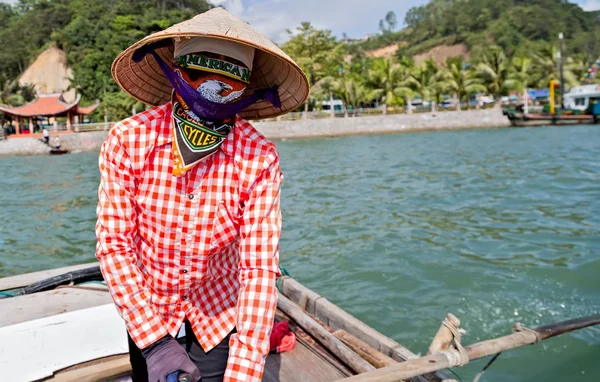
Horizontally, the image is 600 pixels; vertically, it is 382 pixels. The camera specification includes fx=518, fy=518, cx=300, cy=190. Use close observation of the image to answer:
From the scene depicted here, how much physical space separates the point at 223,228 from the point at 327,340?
1504 mm

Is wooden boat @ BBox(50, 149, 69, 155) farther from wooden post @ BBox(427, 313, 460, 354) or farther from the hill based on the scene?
wooden post @ BBox(427, 313, 460, 354)

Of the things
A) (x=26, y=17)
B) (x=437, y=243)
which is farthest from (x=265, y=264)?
(x=26, y=17)

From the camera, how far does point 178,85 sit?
1610 millimetres

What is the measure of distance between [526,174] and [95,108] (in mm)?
34303

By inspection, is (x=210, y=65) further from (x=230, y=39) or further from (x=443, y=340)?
(x=443, y=340)

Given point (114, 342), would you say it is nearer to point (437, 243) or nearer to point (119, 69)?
point (119, 69)

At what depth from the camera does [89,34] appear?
56.4m

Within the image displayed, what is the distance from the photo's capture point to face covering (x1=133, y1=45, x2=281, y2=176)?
1.58 meters

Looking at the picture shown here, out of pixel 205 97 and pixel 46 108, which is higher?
pixel 46 108

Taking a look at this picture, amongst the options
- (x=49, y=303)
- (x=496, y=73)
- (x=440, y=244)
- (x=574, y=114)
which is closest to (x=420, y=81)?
(x=496, y=73)

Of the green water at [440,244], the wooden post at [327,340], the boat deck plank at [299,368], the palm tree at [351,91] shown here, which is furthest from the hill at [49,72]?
the boat deck plank at [299,368]

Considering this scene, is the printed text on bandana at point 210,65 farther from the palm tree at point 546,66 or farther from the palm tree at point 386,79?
the palm tree at point 546,66

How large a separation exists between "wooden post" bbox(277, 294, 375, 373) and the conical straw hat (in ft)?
4.50

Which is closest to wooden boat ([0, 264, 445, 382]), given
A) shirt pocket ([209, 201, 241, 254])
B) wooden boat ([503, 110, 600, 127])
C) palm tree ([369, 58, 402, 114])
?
shirt pocket ([209, 201, 241, 254])
